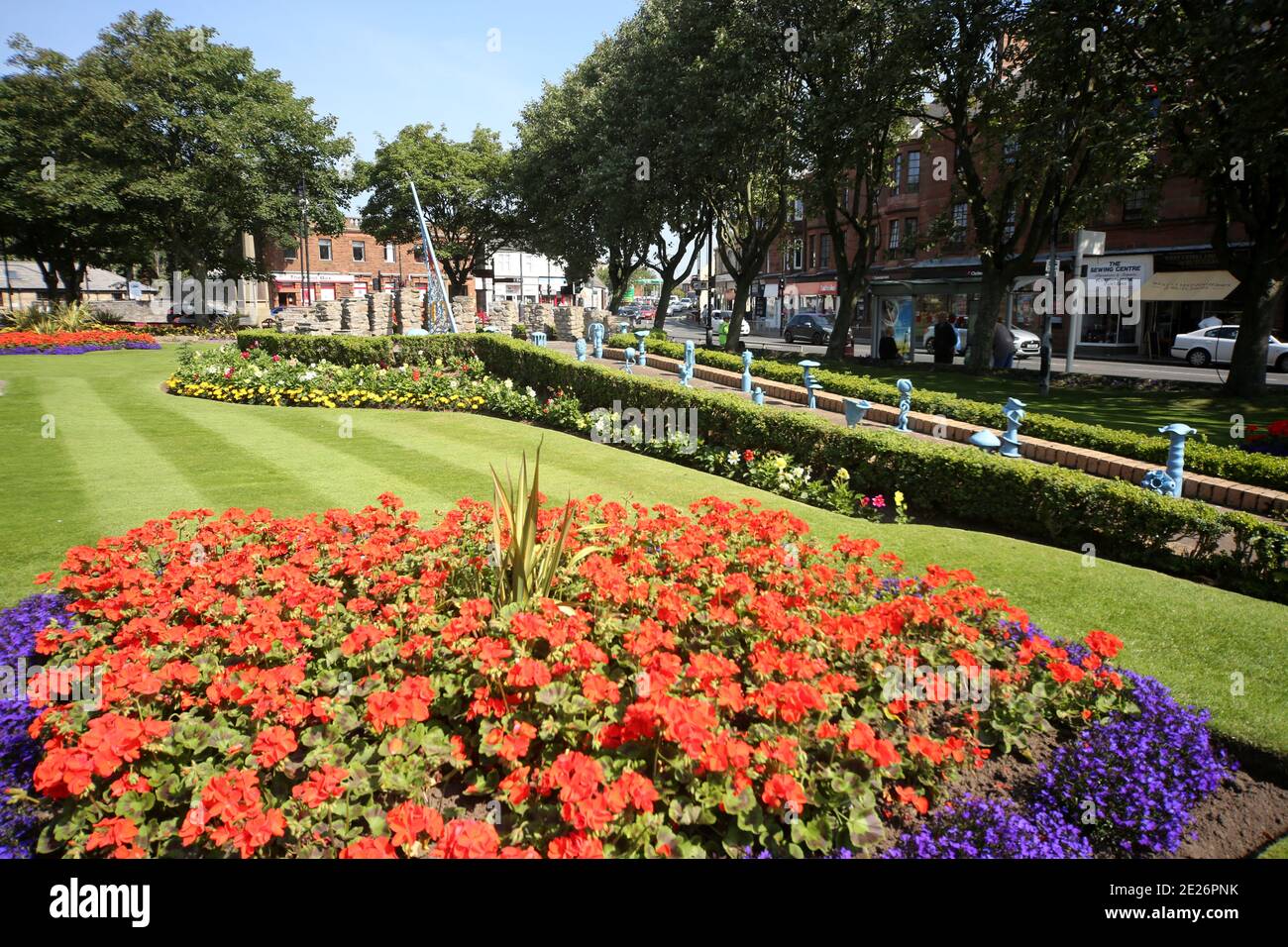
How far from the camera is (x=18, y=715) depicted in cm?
416

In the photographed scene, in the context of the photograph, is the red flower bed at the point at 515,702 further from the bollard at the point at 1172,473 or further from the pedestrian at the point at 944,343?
the pedestrian at the point at 944,343

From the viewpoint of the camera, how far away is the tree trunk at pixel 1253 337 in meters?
16.8

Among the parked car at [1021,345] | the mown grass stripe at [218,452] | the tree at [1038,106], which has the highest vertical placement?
the tree at [1038,106]

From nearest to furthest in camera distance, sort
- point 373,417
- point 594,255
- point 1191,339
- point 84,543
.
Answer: point 84,543, point 373,417, point 1191,339, point 594,255

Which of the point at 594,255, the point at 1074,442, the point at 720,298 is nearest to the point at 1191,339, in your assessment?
the point at 1074,442

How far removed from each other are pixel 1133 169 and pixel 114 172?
36313 mm

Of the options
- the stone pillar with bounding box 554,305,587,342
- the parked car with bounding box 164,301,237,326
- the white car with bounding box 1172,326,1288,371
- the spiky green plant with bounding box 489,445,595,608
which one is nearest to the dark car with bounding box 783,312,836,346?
the white car with bounding box 1172,326,1288,371

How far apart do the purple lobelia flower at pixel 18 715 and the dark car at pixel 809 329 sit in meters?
37.3

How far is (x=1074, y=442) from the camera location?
11086 mm

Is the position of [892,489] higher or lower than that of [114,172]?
lower

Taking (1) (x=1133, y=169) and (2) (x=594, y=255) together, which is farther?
(2) (x=594, y=255)

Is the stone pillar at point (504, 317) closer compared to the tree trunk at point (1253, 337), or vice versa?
the tree trunk at point (1253, 337)

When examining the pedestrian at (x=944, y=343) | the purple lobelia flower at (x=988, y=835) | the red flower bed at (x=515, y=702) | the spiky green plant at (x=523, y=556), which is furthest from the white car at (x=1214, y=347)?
the spiky green plant at (x=523, y=556)

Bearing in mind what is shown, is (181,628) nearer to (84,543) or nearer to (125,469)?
(84,543)
